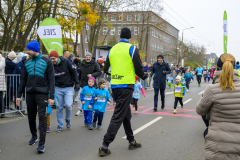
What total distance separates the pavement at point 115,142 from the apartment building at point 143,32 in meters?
20.3

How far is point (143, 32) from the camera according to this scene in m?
42.4

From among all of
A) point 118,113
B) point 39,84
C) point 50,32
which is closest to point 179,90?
point 50,32

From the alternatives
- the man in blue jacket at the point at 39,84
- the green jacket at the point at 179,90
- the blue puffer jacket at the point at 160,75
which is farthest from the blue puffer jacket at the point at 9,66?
the green jacket at the point at 179,90

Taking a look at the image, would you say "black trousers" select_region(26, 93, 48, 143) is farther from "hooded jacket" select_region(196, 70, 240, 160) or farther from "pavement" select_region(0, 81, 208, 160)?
"hooded jacket" select_region(196, 70, 240, 160)

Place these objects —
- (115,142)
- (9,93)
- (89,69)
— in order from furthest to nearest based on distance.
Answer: (9,93) → (89,69) → (115,142)

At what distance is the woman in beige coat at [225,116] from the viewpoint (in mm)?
2697

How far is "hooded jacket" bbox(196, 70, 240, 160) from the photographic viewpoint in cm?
270

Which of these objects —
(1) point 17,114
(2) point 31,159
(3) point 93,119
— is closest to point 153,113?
(3) point 93,119

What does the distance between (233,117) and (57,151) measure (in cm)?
334

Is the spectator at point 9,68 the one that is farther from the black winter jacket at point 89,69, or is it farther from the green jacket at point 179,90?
the green jacket at point 179,90

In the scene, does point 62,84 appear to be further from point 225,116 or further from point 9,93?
point 225,116

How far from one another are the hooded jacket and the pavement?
1.91 metres

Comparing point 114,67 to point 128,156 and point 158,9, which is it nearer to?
point 128,156

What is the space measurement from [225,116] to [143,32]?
4055cm
